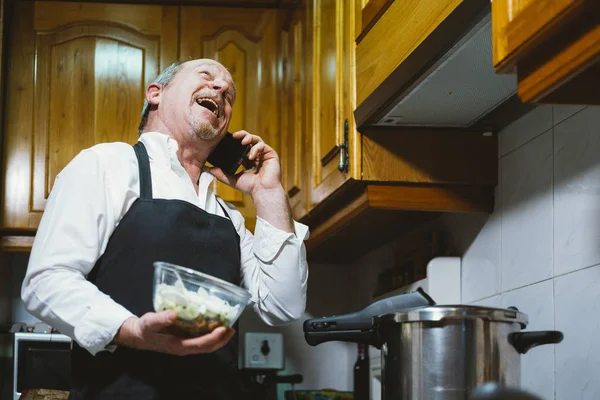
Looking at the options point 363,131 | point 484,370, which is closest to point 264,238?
point 484,370

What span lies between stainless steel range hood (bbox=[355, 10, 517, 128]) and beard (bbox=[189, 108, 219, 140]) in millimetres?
362

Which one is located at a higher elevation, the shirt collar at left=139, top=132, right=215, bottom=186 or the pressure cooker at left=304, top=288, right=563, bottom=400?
the shirt collar at left=139, top=132, right=215, bottom=186

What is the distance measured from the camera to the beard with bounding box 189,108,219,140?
1.50 meters

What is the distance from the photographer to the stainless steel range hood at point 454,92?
57.3 inches

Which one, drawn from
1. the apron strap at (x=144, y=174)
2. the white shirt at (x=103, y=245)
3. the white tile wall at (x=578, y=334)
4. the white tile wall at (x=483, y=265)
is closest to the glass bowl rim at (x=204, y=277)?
the white shirt at (x=103, y=245)

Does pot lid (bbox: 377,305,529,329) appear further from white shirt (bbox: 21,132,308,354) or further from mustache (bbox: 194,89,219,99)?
mustache (bbox: 194,89,219,99)

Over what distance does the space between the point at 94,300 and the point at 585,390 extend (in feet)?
2.78

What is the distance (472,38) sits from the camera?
140 cm

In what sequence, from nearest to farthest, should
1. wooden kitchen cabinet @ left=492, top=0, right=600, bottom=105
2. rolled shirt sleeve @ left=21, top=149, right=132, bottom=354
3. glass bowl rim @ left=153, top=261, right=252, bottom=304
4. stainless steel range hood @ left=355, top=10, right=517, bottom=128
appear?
wooden kitchen cabinet @ left=492, top=0, right=600, bottom=105
glass bowl rim @ left=153, top=261, right=252, bottom=304
rolled shirt sleeve @ left=21, top=149, right=132, bottom=354
stainless steel range hood @ left=355, top=10, right=517, bottom=128

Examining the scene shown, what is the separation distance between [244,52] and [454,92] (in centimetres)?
132

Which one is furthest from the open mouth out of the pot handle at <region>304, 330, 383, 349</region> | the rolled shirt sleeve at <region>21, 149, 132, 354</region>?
the pot handle at <region>304, 330, 383, 349</region>

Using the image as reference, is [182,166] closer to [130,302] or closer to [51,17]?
[130,302]

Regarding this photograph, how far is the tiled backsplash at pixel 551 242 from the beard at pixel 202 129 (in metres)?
0.65

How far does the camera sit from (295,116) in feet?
8.67
